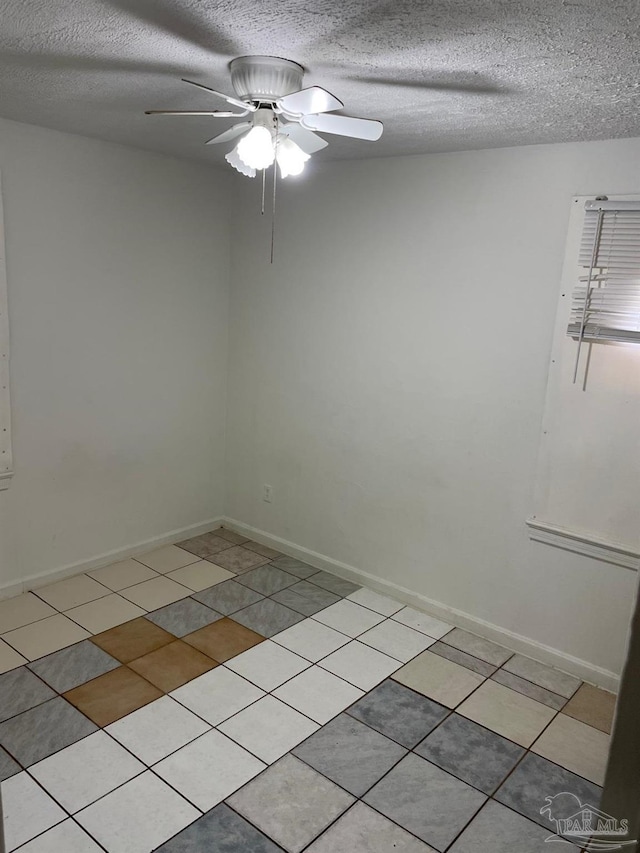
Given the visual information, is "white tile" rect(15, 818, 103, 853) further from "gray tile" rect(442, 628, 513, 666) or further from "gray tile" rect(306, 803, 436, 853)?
"gray tile" rect(442, 628, 513, 666)

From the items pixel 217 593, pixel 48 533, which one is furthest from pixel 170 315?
pixel 217 593

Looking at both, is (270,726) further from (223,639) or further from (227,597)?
(227,597)

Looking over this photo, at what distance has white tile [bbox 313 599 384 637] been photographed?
126 inches

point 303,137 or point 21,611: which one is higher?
point 303,137

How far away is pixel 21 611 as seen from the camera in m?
3.17

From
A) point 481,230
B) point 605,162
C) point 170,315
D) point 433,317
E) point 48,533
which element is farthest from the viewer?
point 170,315

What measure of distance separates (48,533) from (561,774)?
2.71m

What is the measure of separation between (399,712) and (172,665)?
1020 mm

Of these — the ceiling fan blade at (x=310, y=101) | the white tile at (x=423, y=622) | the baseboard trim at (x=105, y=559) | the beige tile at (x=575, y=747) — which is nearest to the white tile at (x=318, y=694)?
the white tile at (x=423, y=622)

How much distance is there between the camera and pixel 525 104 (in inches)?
85.9

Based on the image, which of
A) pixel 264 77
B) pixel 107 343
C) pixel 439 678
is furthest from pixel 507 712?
pixel 107 343

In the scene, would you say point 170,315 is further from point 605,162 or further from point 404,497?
point 605,162

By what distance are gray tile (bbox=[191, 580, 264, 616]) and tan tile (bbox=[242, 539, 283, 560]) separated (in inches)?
17.1

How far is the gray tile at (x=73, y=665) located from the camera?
8.68 feet
